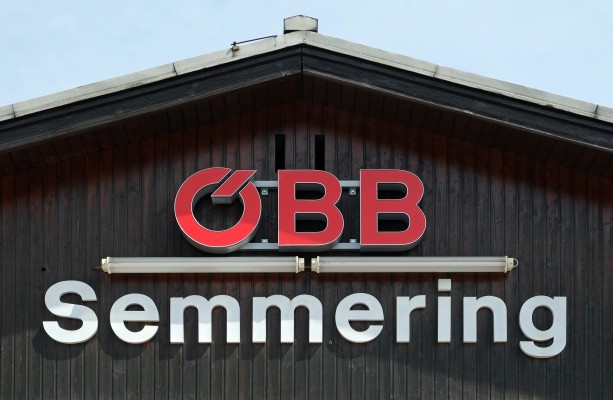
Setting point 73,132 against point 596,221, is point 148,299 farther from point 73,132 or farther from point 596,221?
point 596,221

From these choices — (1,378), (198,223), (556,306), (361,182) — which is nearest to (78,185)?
(198,223)

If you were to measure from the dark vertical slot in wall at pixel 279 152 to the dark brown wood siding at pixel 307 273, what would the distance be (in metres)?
0.08

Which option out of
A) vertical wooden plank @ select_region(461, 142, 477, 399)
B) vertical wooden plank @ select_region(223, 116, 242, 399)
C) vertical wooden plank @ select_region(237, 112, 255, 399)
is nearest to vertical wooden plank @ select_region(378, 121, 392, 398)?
vertical wooden plank @ select_region(461, 142, 477, 399)

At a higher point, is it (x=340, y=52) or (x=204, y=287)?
(x=340, y=52)

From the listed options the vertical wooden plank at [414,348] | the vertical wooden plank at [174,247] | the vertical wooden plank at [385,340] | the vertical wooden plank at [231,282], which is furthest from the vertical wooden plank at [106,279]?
the vertical wooden plank at [414,348]

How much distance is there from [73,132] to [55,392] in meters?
3.09

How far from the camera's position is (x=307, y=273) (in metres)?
12.1

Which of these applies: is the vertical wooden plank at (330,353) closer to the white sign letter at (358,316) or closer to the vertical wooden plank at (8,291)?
the white sign letter at (358,316)

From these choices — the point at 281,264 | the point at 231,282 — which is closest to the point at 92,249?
the point at 231,282

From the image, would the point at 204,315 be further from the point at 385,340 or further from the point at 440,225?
the point at 440,225

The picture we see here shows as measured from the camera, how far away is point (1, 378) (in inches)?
473

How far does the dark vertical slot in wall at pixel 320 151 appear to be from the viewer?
1249 centimetres

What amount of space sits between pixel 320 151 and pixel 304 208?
836mm

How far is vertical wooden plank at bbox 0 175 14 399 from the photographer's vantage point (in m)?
12.0
